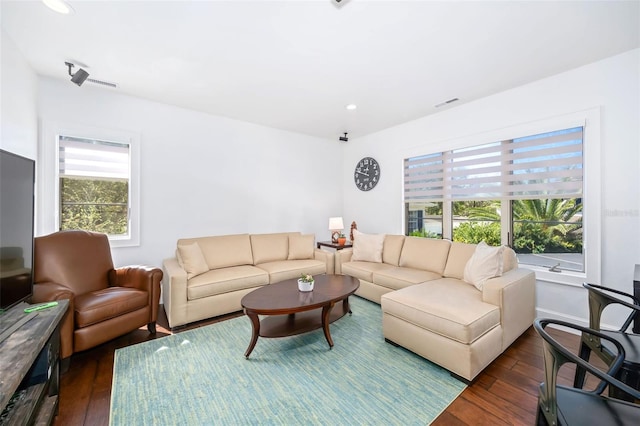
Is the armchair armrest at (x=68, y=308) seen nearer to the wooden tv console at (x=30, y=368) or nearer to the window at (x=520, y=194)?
the wooden tv console at (x=30, y=368)

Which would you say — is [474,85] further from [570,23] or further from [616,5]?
[616,5]

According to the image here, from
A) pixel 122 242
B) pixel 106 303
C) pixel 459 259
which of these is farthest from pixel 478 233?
pixel 122 242

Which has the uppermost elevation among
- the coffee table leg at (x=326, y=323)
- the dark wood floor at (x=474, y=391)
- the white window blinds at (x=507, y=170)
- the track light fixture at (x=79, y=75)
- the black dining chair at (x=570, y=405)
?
the track light fixture at (x=79, y=75)

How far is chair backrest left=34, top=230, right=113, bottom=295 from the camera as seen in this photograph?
2357 mm

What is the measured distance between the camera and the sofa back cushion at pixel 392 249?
12.3ft

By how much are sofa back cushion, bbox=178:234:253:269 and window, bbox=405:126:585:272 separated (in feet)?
9.50

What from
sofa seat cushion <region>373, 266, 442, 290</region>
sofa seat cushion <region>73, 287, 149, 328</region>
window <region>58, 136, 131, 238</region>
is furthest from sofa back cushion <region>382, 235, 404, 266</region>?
window <region>58, 136, 131, 238</region>

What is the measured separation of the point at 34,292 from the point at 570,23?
4.59m

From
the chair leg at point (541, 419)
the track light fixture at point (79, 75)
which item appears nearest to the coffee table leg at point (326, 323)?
the chair leg at point (541, 419)

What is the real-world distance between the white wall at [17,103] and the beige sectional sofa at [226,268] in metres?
1.66

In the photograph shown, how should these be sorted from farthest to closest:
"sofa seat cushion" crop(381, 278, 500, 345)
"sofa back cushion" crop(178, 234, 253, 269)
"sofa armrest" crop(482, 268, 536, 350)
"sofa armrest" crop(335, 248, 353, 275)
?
"sofa armrest" crop(335, 248, 353, 275)
"sofa back cushion" crop(178, 234, 253, 269)
"sofa armrest" crop(482, 268, 536, 350)
"sofa seat cushion" crop(381, 278, 500, 345)

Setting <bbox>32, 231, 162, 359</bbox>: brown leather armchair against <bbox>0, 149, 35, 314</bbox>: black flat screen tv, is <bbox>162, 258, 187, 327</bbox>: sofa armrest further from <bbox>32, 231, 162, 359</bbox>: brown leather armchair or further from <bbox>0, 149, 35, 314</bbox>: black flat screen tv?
<bbox>0, 149, 35, 314</bbox>: black flat screen tv

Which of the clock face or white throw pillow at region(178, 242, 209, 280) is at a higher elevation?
the clock face

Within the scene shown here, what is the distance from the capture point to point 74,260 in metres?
2.55
